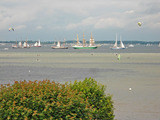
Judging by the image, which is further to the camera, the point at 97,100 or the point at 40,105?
the point at 97,100

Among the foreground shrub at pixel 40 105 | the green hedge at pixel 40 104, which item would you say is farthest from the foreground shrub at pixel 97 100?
the foreground shrub at pixel 40 105

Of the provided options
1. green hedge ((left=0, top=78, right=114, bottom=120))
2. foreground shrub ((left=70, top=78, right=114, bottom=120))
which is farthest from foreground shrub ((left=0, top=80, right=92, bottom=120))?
foreground shrub ((left=70, top=78, right=114, bottom=120))

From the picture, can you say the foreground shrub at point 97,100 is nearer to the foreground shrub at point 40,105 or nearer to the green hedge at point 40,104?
the green hedge at point 40,104

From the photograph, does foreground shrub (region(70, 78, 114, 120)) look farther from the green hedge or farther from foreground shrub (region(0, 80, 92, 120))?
foreground shrub (region(0, 80, 92, 120))

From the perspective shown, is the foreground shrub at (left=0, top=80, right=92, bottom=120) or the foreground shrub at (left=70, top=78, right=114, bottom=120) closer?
the foreground shrub at (left=0, top=80, right=92, bottom=120)

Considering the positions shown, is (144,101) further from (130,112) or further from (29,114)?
(29,114)

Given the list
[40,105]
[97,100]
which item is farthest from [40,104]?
[97,100]

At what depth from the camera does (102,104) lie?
11.6 meters

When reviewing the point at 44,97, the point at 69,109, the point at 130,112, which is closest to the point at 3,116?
the point at 44,97

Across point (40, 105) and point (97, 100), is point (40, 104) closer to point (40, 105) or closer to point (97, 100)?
point (40, 105)

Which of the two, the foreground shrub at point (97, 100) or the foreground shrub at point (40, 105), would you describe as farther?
the foreground shrub at point (97, 100)

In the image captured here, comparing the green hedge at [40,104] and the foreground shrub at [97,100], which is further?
the foreground shrub at [97,100]

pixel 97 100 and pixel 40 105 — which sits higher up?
pixel 40 105

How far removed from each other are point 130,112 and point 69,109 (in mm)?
11233
